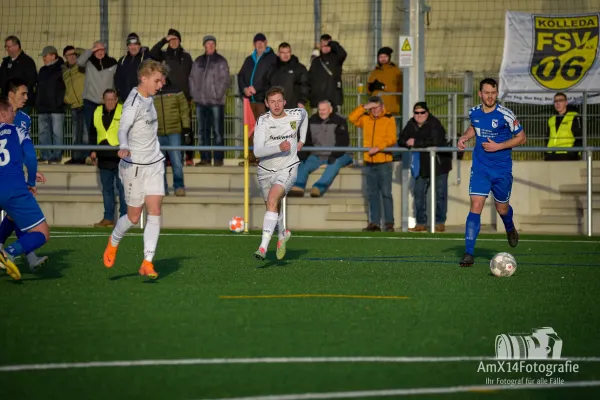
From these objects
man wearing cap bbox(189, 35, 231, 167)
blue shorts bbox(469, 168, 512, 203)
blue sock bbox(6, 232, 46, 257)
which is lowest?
blue sock bbox(6, 232, 46, 257)

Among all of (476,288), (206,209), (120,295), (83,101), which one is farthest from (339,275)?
(83,101)

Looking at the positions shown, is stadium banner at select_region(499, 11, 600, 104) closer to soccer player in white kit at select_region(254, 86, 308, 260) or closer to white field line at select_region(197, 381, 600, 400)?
soccer player in white kit at select_region(254, 86, 308, 260)

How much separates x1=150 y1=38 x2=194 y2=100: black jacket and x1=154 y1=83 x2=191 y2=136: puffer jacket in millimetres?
460

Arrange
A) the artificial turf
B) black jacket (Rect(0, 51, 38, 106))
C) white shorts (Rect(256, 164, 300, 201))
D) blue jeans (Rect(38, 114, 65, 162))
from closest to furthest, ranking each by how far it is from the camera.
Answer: the artificial turf → white shorts (Rect(256, 164, 300, 201)) → black jacket (Rect(0, 51, 38, 106)) → blue jeans (Rect(38, 114, 65, 162))

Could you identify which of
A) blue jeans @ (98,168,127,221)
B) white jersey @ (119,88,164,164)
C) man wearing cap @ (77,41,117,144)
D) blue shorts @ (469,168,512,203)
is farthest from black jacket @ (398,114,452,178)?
white jersey @ (119,88,164,164)

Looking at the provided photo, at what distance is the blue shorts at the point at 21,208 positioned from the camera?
1052 cm

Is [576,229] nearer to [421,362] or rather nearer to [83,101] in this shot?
[83,101]

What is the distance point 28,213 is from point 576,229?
35.8ft

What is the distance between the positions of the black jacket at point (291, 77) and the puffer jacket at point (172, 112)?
1.51 m

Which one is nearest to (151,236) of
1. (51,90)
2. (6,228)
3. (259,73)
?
(6,228)

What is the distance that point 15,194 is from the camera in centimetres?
1055

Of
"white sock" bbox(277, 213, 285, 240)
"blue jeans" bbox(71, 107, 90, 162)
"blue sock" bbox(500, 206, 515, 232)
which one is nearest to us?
"white sock" bbox(277, 213, 285, 240)

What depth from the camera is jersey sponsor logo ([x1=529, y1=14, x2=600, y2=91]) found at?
20.1m

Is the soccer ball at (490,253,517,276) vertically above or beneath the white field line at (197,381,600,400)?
above
